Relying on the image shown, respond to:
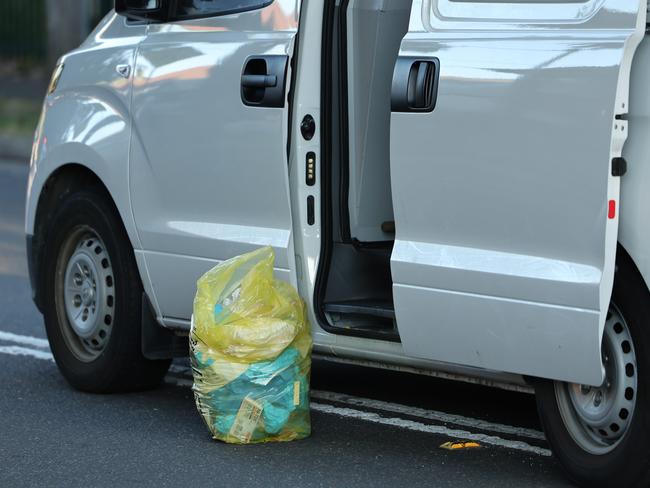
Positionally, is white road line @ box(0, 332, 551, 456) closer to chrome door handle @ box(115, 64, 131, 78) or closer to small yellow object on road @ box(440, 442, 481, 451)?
small yellow object on road @ box(440, 442, 481, 451)

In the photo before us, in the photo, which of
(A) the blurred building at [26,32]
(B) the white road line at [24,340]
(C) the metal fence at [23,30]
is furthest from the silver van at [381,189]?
(C) the metal fence at [23,30]

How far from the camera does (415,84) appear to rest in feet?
16.2

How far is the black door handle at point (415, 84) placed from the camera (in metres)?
4.90

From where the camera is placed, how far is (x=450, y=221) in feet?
16.1

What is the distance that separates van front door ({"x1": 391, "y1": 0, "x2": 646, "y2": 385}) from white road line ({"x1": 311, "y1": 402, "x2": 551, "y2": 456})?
0.60m

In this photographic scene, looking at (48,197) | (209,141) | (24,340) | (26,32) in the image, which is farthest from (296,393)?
(26,32)

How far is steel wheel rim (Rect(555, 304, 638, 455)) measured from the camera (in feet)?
15.4

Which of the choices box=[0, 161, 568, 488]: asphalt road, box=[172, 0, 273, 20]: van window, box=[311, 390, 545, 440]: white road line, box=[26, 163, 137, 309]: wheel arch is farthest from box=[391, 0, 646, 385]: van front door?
box=[26, 163, 137, 309]: wheel arch

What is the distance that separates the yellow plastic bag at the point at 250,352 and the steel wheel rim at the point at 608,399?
1057 mm

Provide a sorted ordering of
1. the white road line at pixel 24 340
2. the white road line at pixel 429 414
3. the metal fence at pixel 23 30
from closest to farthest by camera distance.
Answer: the white road line at pixel 429 414 < the white road line at pixel 24 340 < the metal fence at pixel 23 30

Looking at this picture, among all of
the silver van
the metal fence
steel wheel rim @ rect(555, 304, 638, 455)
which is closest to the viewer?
the silver van

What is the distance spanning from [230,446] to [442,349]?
38.0 inches

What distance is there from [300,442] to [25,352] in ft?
7.89

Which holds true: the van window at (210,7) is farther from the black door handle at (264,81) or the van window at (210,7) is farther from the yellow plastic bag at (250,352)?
the yellow plastic bag at (250,352)
